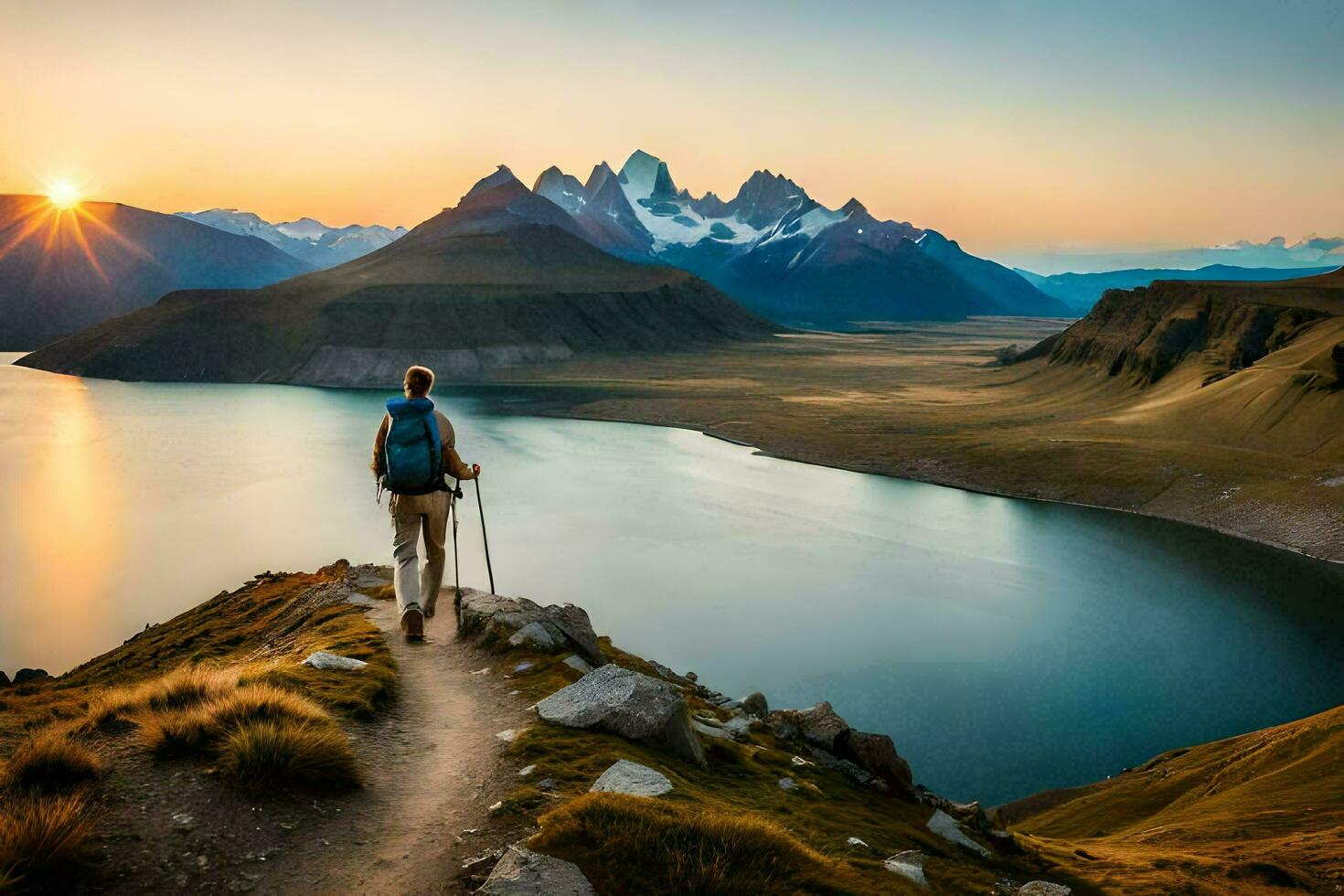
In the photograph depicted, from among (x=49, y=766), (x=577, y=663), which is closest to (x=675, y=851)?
(x=49, y=766)

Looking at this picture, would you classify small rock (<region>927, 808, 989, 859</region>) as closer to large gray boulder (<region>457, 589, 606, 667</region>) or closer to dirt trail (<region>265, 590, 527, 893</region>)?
dirt trail (<region>265, 590, 527, 893</region>)

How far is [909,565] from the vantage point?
144 feet

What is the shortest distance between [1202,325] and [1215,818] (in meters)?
90.9

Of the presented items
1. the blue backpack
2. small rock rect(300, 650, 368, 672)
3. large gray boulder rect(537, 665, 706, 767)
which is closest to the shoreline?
large gray boulder rect(537, 665, 706, 767)

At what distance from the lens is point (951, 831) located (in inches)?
390

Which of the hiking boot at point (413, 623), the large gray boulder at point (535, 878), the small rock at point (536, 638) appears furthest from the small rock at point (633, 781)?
the hiking boot at point (413, 623)

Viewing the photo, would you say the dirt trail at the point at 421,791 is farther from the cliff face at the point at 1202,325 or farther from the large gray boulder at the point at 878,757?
the cliff face at the point at 1202,325

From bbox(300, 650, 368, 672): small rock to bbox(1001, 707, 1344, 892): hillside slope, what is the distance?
899cm

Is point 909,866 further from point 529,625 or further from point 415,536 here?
point 415,536

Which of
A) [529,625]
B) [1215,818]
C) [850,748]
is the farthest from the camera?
[1215,818]

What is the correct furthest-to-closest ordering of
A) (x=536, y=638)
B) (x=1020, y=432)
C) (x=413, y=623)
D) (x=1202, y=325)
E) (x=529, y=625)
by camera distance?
(x=1202, y=325), (x=1020, y=432), (x=413, y=623), (x=529, y=625), (x=536, y=638)

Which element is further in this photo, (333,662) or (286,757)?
(333,662)

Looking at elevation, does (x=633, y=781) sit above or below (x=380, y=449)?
below

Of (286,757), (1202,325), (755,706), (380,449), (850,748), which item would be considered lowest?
(755,706)
